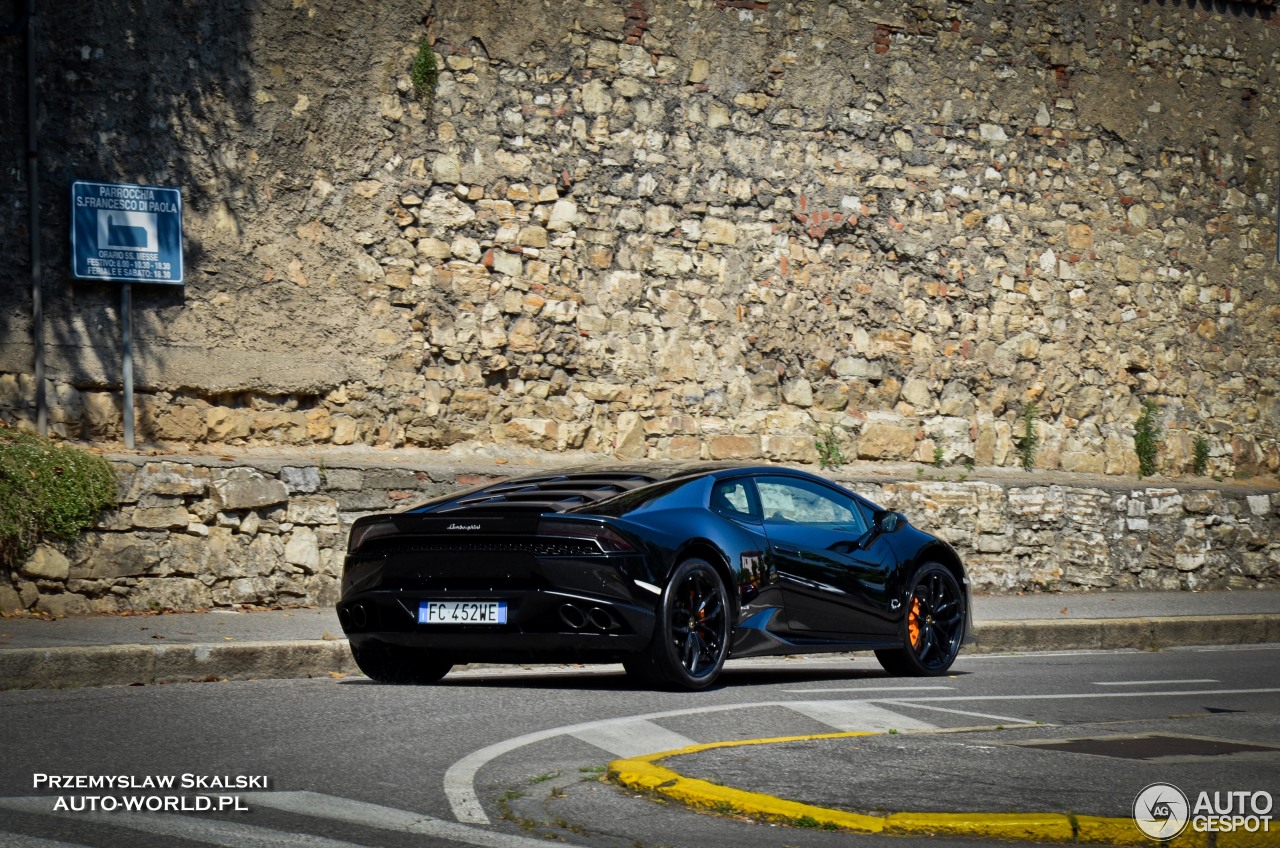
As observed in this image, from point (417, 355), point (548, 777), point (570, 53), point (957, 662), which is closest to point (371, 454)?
point (417, 355)

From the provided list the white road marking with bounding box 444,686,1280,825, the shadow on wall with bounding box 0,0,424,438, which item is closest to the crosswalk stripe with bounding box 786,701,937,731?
the white road marking with bounding box 444,686,1280,825

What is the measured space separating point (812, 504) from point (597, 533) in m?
2.20

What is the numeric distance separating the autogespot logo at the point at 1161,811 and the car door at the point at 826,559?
385 cm

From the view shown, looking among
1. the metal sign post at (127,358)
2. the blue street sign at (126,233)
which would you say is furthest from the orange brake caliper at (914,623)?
the blue street sign at (126,233)

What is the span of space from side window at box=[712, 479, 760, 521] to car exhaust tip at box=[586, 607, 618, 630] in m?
1.23

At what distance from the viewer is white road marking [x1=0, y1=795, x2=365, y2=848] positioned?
499 centimetres

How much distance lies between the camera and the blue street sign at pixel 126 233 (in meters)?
13.9

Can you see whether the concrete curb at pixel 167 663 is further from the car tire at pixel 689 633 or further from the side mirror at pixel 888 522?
the side mirror at pixel 888 522

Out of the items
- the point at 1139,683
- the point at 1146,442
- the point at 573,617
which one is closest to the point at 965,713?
the point at 573,617

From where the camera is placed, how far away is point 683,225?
660 inches

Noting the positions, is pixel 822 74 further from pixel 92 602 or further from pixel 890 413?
pixel 92 602

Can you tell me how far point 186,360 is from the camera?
1448cm

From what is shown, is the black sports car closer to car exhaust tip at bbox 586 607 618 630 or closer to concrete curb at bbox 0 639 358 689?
car exhaust tip at bbox 586 607 618 630

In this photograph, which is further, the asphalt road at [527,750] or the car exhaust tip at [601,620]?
the car exhaust tip at [601,620]
